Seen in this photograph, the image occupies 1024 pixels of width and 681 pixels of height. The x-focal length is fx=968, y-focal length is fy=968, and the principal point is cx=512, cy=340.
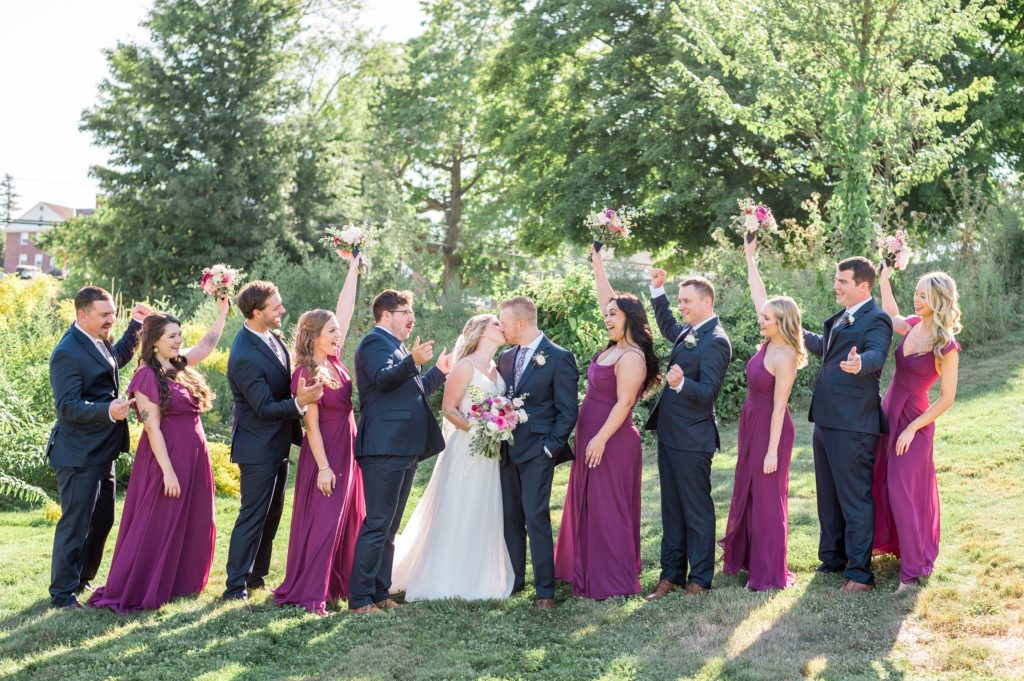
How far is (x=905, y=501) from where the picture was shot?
21.7 feet

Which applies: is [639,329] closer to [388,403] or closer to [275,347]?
[388,403]

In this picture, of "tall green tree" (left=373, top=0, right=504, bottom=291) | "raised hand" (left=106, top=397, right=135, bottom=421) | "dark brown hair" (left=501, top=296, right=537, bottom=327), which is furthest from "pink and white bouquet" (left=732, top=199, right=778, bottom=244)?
"tall green tree" (left=373, top=0, right=504, bottom=291)

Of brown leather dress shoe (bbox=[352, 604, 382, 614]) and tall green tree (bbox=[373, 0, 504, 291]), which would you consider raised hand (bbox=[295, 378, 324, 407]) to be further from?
tall green tree (bbox=[373, 0, 504, 291])

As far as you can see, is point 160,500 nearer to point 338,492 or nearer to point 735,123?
point 338,492

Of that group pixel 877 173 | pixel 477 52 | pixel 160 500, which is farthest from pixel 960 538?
pixel 477 52

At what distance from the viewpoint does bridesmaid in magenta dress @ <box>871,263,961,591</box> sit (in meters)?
6.45

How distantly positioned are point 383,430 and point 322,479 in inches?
21.8

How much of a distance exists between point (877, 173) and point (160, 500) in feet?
40.7

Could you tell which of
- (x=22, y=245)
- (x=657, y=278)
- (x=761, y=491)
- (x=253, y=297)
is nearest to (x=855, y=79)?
(x=657, y=278)

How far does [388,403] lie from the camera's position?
6.55 meters

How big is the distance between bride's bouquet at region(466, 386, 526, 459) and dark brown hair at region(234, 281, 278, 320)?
1.55 metres

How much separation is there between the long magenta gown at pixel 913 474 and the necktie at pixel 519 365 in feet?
8.47

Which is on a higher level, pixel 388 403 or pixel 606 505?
pixel 388 403

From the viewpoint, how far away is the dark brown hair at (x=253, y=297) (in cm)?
666
